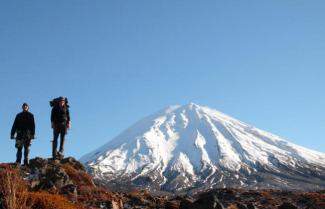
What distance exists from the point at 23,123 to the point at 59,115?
118cm

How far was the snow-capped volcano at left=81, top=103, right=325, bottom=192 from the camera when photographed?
373ft

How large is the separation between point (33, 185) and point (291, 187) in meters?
96.7

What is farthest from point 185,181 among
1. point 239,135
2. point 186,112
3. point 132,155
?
point 186,112

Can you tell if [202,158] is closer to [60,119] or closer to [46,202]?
[60,119]

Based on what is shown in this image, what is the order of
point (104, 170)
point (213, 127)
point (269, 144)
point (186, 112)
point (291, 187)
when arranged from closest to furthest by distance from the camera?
point (291, 187)
point (104, 170)
point (269, 144)
point (213, 127)
point (186, 112)

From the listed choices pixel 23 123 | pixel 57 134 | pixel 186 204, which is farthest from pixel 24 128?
pixel 186 204

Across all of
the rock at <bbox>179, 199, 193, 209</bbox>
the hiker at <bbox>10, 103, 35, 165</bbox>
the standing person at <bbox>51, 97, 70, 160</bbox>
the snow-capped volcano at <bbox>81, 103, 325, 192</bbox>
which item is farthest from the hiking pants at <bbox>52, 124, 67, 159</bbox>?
the snow-capped volcano at <bbox>81, 103, 325, 192</bbox>

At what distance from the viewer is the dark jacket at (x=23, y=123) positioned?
1575 cm

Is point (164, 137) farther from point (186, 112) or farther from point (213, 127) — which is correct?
point (186, 112)

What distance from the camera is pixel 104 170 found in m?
128

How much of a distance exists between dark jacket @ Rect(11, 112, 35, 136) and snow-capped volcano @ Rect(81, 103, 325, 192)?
79998 mm

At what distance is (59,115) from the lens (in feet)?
53.1

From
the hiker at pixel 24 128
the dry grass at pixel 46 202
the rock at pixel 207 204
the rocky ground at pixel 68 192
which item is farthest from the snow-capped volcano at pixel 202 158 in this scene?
the dry grass at pixel 46 202

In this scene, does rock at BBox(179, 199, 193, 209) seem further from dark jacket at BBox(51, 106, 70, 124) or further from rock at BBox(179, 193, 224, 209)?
dark jacket at BBox(51, 106, 70, 124)
